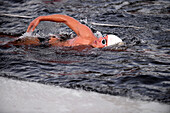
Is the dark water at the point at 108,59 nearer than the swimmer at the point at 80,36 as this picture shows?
Yes

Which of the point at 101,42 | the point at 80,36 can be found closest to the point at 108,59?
the point at 101,42

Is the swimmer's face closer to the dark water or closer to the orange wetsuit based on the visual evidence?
the orange wetsuit

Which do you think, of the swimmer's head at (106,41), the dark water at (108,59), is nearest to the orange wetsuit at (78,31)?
the swimmer's head at (106,41)

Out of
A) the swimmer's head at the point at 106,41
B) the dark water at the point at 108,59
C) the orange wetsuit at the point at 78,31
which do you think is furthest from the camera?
the swimmer's head at the point at 106,41

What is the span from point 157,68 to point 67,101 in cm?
200

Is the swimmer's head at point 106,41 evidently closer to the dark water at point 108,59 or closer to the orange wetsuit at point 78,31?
the orange wetsuit at point 78,31

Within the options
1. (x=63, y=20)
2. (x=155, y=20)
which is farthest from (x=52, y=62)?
(x=155, y=20)

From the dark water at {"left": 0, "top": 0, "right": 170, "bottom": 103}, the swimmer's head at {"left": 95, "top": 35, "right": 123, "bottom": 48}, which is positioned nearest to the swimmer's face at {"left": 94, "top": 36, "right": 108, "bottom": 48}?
the swimmer's head at {"left": 95, "top": 35, "right": 123, "bottom": 48}

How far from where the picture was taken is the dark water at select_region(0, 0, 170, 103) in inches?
138

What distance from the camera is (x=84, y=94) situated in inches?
124

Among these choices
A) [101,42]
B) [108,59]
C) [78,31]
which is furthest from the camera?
[101,42]

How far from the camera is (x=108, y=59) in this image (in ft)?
15.1

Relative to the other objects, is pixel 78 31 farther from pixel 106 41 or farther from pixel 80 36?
pixel 106 41

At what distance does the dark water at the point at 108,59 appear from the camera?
3.51 meters
